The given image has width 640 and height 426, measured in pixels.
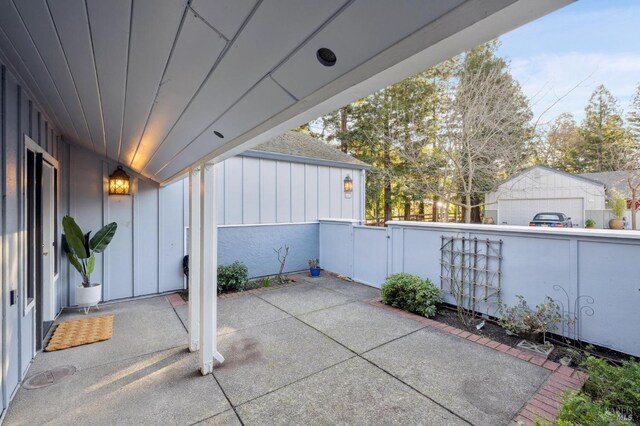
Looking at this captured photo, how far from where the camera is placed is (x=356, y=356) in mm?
3293

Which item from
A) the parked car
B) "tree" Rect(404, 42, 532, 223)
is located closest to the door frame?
"tree" Rect(404, 42, 532, 223)

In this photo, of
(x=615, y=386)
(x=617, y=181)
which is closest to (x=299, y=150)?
(x=615, y=386)

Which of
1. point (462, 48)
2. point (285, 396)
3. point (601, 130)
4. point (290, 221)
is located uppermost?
point (601, 130)

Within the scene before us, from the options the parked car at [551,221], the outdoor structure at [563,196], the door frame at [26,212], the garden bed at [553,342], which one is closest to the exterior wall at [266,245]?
the door frame at [26,212]

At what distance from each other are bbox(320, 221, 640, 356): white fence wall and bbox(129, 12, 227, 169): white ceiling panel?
4.20 meters

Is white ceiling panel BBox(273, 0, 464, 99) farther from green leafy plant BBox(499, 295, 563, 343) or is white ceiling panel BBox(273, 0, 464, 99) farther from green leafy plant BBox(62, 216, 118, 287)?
green leafy plant BBox(62, 216, 118, 287)

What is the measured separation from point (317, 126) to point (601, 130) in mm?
16920

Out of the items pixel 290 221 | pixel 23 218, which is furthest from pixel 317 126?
pixel 23 218

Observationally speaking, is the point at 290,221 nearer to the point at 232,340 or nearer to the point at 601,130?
the point at 232,340

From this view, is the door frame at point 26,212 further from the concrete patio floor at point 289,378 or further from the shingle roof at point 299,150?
the shingle roof at point 299,150

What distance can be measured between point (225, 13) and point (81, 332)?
480 cm

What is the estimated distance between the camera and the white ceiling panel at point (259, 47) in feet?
2.67

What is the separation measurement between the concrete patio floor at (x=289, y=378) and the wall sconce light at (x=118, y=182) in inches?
90.4

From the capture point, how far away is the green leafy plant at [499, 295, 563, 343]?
357cm
